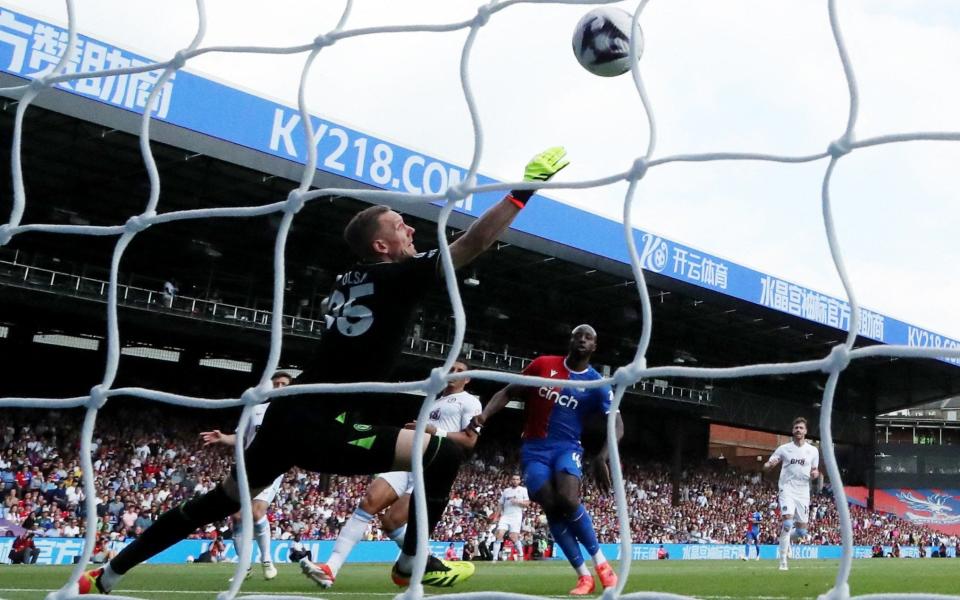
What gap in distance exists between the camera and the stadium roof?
14531 mm

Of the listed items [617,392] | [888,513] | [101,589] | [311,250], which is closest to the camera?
[617,392]

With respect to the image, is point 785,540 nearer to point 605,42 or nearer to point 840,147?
point 605,42

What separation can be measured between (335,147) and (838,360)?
13.3 meters

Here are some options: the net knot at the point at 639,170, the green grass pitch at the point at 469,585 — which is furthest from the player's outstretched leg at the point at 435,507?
the net knot at the point at 639,170

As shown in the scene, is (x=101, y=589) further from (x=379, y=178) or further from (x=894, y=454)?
(x=894, y=454)

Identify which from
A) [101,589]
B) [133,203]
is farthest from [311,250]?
[101,589]

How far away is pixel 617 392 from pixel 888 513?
39519 millimetres

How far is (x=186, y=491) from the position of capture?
1614 centimetres

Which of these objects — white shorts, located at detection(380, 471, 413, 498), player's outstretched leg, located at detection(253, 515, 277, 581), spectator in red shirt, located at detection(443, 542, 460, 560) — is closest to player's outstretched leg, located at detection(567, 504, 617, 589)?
white shorts, located at detection(380, 471, 413, 498)

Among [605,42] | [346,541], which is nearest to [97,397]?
[605,42]

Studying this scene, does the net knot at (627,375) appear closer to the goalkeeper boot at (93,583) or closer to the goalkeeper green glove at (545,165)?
the goalkeeper green glove at (545,165)

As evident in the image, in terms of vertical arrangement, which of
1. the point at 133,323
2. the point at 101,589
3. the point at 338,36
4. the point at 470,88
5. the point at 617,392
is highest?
the point at 133,323

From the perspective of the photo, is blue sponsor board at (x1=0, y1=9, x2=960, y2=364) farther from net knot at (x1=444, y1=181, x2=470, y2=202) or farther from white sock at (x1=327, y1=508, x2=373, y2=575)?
net knot at (x1=444, y1=181, x2=470, y2=202)

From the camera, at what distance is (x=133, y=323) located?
17828 millimetres
